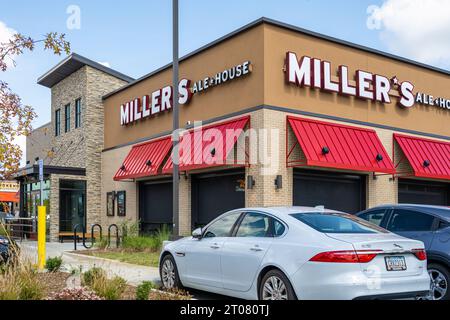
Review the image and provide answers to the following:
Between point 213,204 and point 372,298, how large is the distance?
43.1ft

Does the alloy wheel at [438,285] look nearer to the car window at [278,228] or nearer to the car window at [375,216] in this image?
the car window at [375,216]

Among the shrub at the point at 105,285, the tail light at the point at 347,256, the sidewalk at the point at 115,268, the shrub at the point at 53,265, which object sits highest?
the tail light at the point at 347,256

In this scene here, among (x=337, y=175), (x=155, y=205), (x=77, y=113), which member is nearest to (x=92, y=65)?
(x=77, y=113)

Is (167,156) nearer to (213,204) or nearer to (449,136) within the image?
(213,204)

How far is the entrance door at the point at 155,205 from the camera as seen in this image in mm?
22641

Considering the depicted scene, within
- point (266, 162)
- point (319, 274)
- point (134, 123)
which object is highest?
point (134, 123)

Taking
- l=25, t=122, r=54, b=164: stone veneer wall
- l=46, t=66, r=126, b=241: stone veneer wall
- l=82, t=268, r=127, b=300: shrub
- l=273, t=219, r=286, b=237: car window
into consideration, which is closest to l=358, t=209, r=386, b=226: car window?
l=273, t=219, r=286, b=237: car window

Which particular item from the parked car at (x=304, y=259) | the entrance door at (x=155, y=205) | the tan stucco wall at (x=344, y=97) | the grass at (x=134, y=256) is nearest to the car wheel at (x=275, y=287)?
the parked car at (x=304, y=259)

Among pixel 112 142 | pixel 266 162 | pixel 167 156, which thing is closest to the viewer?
pixel 266 162

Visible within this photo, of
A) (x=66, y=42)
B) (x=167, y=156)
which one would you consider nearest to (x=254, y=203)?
(x=167, y=156)

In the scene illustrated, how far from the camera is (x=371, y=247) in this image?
23.2 ft

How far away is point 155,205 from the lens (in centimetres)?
2361

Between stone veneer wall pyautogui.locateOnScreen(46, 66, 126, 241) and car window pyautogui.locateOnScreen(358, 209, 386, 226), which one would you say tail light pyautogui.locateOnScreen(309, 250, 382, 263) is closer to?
car window pyautogui.locateOnScreen(358, 209, 386, 226)

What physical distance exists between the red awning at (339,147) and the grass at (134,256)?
5.33 m
